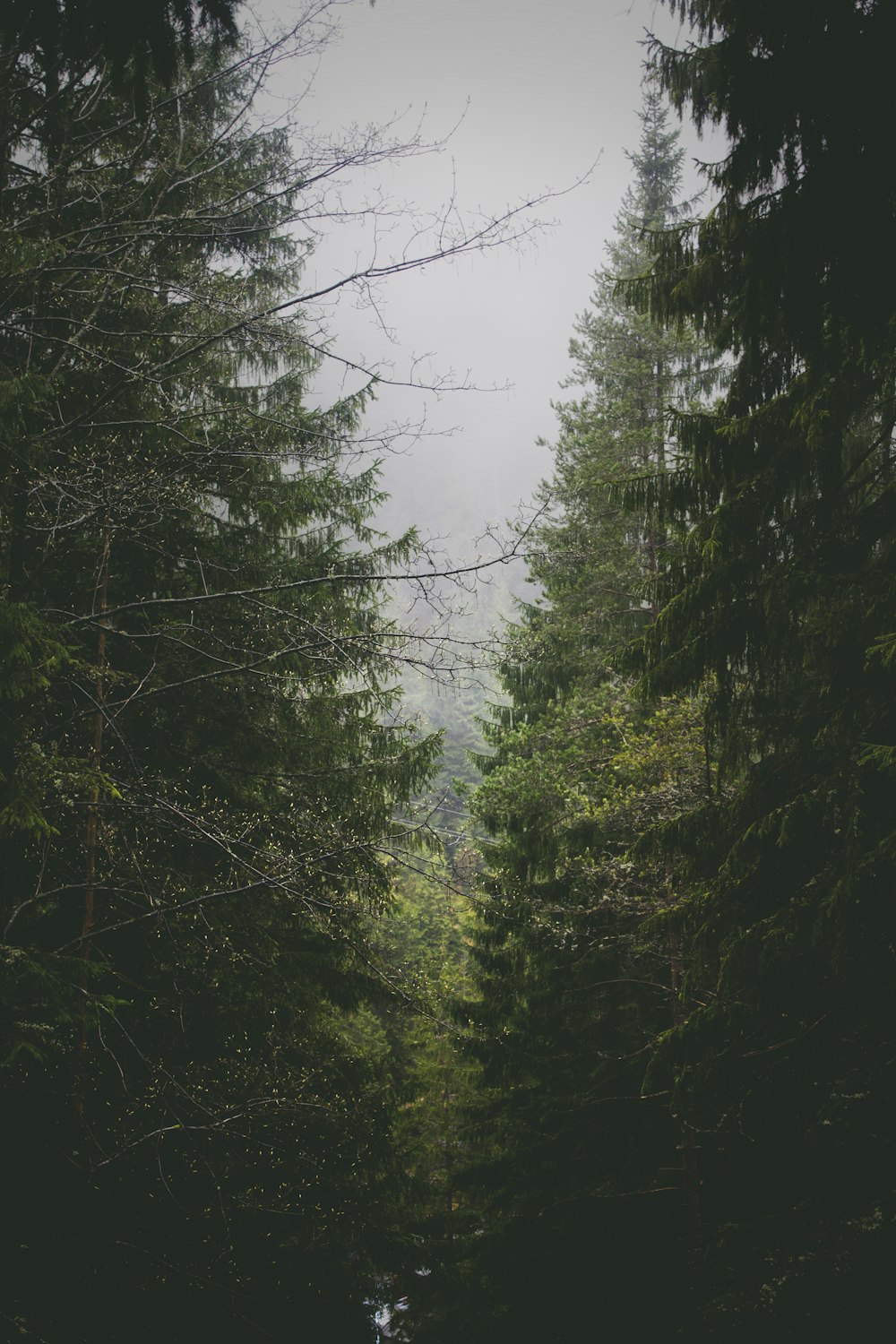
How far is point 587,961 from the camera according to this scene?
8.46 m

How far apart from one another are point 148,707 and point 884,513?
5.16 metres

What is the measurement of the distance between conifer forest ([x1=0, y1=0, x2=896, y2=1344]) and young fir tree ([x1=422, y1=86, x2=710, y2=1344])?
233 mm

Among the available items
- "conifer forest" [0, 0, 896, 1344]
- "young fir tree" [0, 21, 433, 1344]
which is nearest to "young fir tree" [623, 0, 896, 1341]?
"conifer forest" [0, 0, 896, 1344]

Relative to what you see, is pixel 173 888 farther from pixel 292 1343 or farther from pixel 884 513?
pixel 884 513

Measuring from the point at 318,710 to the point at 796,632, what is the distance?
3.69 metres

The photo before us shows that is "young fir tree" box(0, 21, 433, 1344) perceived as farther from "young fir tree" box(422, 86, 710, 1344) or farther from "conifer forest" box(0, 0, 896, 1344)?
"young fir tree" box(422, 86, 710, 1344)

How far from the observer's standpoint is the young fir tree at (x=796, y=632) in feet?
11.0

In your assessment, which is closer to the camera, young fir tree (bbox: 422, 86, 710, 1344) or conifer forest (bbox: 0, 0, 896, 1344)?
conifer forest (bbox: 0, 0, 896, 1344)

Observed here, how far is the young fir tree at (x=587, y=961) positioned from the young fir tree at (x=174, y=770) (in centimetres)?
215

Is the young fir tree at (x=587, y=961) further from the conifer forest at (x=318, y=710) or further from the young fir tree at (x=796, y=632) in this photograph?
the young fir tree at (x=796, y=632)

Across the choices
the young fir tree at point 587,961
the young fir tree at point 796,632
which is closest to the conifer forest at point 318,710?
the young fir tree at point 796,632

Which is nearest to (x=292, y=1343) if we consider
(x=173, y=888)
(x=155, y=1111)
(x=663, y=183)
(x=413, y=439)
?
(x=155, y=1111)

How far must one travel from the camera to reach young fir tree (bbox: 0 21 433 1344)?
3.57 meters

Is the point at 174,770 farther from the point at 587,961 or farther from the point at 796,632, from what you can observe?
the point at 587,961
